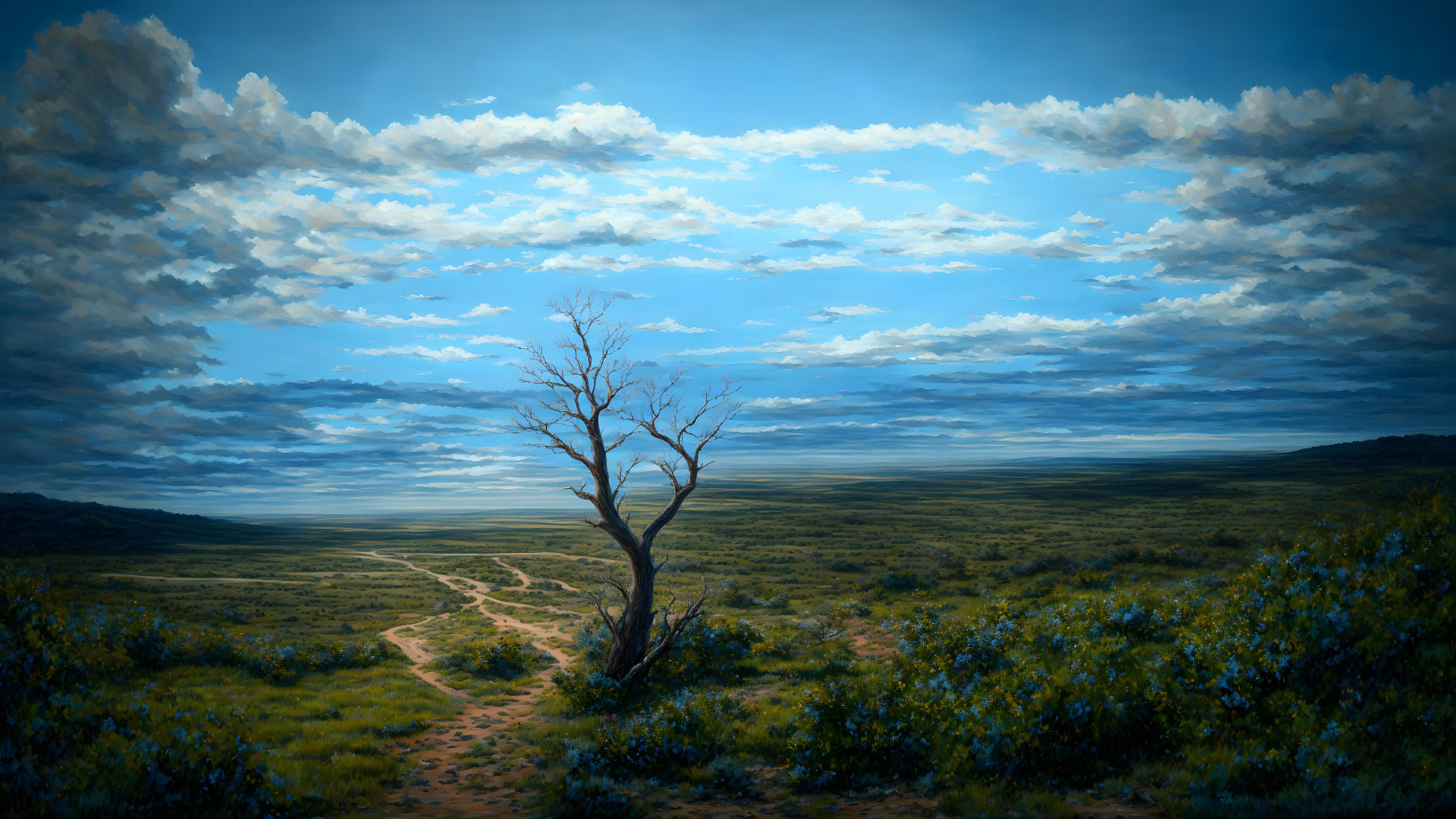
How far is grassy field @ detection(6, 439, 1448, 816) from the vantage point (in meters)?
11.6

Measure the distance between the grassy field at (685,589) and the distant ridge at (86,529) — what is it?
5614 mm

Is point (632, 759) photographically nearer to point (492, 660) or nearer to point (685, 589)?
point (492, 660)

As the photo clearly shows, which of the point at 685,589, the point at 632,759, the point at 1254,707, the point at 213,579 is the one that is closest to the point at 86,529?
the point at 213,579

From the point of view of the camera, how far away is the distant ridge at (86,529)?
3467 inches

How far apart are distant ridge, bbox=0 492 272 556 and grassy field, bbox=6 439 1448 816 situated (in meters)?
5.61

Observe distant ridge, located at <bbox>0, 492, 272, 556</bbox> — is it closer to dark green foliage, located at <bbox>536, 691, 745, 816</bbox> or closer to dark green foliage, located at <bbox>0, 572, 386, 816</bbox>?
dark green foliage, located at <bbox>0, 572, 386, 816</bbox>

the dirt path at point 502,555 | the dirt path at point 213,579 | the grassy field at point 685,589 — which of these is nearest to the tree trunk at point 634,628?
the grassy field at point 685,589

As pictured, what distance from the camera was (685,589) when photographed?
47812 millimetres

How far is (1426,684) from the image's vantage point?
28.8 feet

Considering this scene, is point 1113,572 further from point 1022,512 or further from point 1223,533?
point 1022,512

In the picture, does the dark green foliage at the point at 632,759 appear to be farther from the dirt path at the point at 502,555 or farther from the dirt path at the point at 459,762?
the dirt path at the point at 502,555

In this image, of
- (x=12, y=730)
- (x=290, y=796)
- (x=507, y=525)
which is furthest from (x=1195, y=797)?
(x=507, y=525)

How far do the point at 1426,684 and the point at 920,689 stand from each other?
288 inches

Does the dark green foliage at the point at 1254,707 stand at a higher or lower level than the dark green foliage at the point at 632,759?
higher
